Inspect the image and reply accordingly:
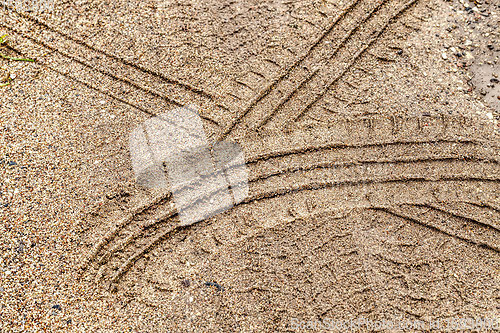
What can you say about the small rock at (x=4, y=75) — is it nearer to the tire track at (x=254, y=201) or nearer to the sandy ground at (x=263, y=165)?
the sandy ground at (x=263, y=165)

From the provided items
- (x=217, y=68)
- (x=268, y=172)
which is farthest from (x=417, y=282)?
(x=217, y=68)

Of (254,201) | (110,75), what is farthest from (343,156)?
(110,75)

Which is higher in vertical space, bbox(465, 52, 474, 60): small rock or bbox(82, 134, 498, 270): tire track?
bbox(465, 52, 474, 60): small rock

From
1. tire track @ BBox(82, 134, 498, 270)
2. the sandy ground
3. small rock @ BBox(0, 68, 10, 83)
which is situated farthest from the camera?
small rock @ BBox(0, 68, 10, 83)

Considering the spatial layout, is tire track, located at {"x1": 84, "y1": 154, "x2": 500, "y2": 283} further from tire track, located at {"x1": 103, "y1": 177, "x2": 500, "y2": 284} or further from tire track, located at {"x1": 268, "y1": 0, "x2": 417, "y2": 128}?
tire track, located at {"x1": 268, "y1": 0, "x2": 417, "y2": 128}

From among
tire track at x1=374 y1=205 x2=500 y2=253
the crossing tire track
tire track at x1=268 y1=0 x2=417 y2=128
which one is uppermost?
tire track at x1=268 y1=0 x2=417 y2=128

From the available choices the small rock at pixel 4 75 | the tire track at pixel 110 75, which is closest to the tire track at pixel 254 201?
the tire track at pixel 110 75

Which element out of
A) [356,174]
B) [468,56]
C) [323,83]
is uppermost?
[468,56]

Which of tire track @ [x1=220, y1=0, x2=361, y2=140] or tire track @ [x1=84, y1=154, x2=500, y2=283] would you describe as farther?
tire track @ [x1=220, y1=0, x2=361, y2=140]

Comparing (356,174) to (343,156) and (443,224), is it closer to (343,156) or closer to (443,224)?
(343,156)

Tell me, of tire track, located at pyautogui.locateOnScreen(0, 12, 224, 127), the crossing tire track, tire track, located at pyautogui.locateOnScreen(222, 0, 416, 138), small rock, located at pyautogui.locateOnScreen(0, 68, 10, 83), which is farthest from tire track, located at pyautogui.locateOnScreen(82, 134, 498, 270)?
small rock, located at pyautogui.locateOnScreen(0, 68, 10, 83)
